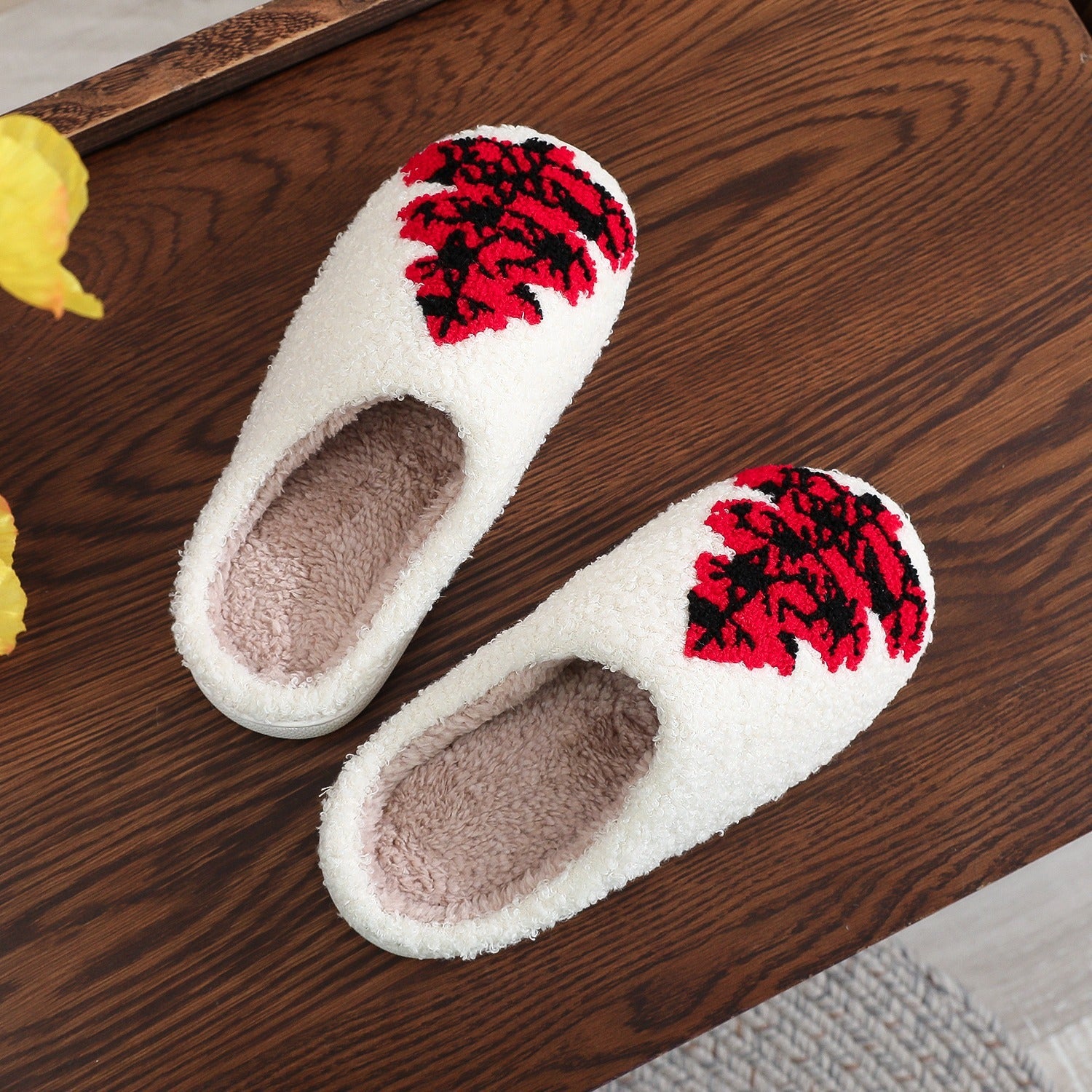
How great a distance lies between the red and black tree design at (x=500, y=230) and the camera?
0.54 metres

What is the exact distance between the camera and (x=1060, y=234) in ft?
2.11

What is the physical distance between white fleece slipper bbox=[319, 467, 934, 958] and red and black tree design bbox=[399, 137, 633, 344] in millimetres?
145

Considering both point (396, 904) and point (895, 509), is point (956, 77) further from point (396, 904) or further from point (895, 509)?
point (396, 904)

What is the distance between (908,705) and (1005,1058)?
0.46 metres

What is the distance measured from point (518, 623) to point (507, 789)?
10 centimetres

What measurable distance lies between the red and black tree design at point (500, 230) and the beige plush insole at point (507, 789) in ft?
0.65

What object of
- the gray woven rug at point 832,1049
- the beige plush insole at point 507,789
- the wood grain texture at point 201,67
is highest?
the wood grain texture at point 201,67

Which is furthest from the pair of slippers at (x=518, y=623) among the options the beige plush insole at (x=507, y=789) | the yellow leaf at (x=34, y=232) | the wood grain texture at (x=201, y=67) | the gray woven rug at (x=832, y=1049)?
the gray woven rug at (x=832, y=1049)

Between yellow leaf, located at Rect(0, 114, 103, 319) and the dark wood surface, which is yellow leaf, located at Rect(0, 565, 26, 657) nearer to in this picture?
the dark wood surface

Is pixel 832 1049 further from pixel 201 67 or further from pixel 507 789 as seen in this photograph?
pixel 201 67

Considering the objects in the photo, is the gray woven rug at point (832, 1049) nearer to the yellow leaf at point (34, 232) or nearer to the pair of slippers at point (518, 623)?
the pair of slippers at point (518, 623)

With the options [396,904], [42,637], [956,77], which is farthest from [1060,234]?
[42,637]

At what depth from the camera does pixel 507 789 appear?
0.57m

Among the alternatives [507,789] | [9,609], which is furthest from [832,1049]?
[9,609]
